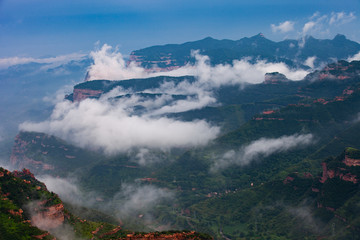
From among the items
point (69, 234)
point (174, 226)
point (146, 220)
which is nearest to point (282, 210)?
point (174, 226)

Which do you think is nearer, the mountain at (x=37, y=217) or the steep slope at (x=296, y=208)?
the mountain at (x=37, y=217)

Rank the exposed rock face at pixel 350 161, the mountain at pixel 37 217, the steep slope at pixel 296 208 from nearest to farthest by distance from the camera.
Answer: the mountain at pixel 37 217 < the steep slope at pixel 296 208 < the exposed rock face at pixel 350 161

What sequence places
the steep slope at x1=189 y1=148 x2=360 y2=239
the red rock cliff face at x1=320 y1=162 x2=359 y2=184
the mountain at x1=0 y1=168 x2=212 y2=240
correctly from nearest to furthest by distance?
the mountain at x1=0 y1=168 x2=212 y2=240 < the steep slope at x1=189 y1=148 x2=360 y2=239 < the red rock cliff face at x1=320 y1=162 x2=359 y2=184

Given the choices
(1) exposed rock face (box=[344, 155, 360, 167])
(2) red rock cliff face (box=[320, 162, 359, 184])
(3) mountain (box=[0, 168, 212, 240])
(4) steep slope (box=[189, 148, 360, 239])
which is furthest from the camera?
(2) red rock cliff face (box=[320, 162, 359, 184])

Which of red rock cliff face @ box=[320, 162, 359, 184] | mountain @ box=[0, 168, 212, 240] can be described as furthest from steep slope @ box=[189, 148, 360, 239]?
mountain @ box=[0, 168, 212, 240]

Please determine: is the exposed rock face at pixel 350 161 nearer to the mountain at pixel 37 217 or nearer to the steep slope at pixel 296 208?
the steep slope at pixel 296 208

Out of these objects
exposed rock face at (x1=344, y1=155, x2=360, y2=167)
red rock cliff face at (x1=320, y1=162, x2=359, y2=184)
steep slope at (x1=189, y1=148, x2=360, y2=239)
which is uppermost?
exposed rock face at (x1=344, y1=155, x2=360, y2=167)

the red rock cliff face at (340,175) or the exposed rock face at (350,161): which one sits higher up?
the exposed rock face at (350,161)

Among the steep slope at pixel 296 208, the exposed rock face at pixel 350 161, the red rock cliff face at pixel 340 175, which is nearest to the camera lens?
the steep slope at pixel 296 208

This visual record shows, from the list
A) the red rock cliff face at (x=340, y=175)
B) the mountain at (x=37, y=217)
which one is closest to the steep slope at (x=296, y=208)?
the red rock cliff face at (x=340, y=175)

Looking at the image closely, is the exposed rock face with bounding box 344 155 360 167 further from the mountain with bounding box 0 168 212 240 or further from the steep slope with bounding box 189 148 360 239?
the mountain with bounding box 0 168 212 240

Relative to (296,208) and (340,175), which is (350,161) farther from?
(296,208)
